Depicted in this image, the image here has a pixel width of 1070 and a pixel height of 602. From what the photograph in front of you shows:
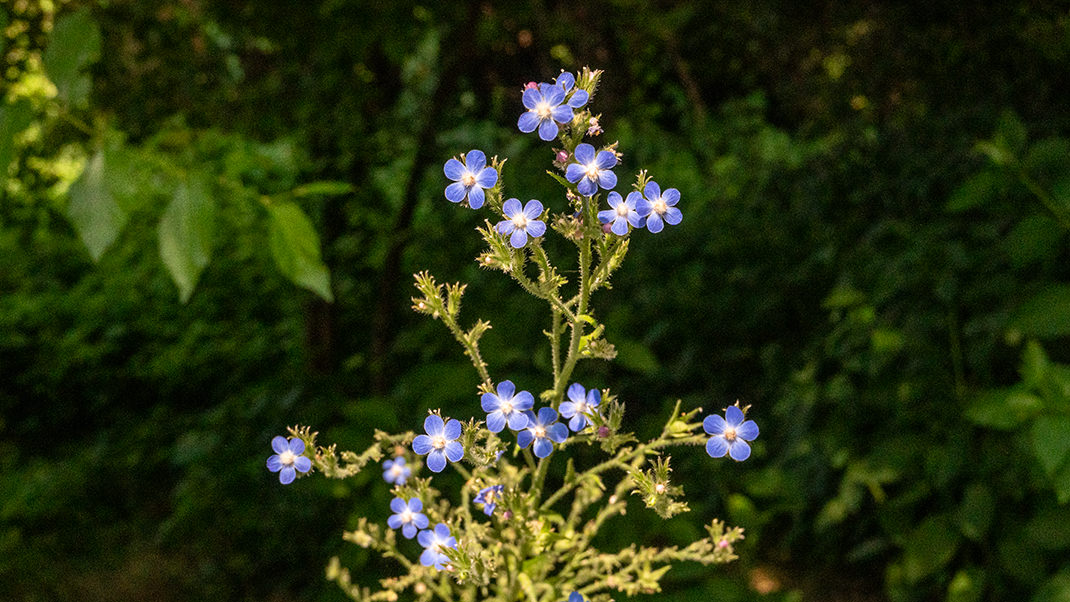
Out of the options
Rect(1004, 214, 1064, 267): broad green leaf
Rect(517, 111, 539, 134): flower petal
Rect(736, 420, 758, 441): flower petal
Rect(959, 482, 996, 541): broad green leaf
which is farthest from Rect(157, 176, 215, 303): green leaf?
Rect(959, 482, 996, 541): broad green leaf

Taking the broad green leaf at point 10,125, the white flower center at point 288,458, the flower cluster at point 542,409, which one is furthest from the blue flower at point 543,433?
the broad green leaf at point 10,125

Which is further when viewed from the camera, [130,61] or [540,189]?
[540,189]

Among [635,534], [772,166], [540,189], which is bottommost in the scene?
[635,534]

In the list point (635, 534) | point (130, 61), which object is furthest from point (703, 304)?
point (130, 61)

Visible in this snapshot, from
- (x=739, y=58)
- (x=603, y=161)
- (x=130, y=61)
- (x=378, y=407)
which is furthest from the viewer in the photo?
(x=739, y=58)

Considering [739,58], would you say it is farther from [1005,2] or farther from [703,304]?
[703,304]

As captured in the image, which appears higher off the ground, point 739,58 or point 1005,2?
point 739,58

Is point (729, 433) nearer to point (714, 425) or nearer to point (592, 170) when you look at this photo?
point (714, 425)

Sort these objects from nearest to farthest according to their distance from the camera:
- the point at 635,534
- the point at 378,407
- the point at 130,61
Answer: the point at 635,534 < the point at 378,407 < the point at 130,61
